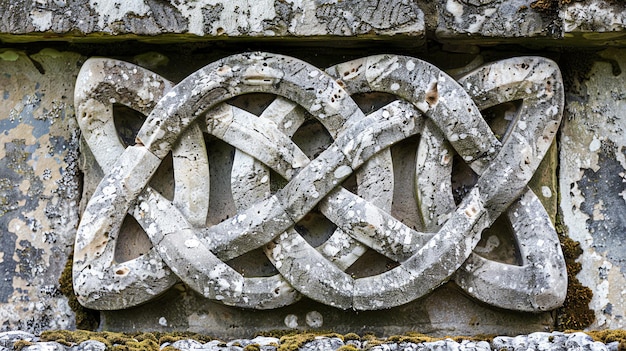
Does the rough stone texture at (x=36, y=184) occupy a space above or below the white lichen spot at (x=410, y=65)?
below

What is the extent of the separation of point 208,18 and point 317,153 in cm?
45

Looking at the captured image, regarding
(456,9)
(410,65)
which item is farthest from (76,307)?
(456,9)

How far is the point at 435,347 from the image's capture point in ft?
6.37

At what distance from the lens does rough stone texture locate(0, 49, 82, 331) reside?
2.28m

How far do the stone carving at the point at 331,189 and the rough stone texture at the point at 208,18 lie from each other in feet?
0.32

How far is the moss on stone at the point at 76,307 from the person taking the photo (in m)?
2.27

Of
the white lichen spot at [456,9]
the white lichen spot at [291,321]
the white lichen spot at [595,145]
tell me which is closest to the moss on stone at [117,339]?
the white lichen spot at [291,321]

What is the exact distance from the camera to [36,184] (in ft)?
7.66

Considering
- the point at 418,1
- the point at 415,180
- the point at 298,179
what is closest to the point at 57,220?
the point at 298,179

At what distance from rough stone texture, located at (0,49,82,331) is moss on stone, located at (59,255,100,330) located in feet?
0.06

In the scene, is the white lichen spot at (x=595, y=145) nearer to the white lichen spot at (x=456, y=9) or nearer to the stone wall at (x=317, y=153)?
the stone wall at (x=317, y=153)

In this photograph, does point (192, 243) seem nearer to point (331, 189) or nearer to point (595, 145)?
point (331, 189)

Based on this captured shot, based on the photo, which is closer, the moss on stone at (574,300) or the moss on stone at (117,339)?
the moss on stone at (117,339)

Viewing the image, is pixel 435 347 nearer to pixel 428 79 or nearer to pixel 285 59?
pixel 428 79
